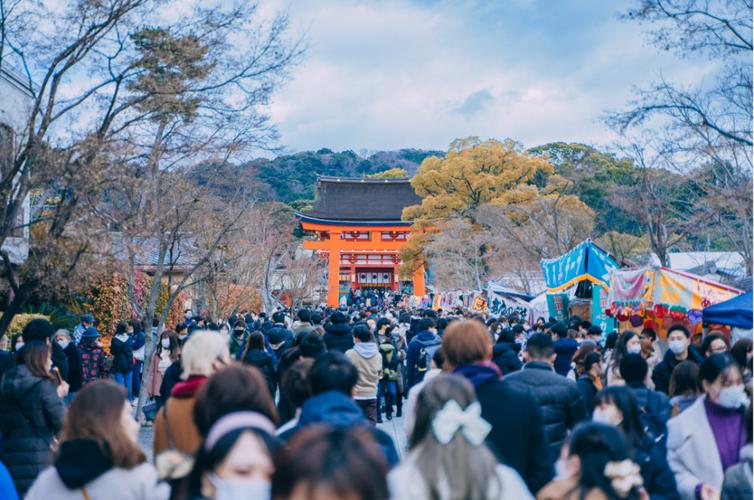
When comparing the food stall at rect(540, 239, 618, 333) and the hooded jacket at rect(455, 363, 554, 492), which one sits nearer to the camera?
the hooded jacket at rect(455, 363, 554, 492)

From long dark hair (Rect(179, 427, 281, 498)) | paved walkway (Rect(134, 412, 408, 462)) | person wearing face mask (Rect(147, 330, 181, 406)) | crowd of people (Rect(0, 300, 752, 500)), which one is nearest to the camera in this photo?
crowd of people (Rect(0, 300, 752, 500))

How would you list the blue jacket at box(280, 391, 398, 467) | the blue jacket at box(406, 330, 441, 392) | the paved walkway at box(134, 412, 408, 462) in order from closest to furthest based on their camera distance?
1. the blue jacket at box(280, 391, 398, 467)
2. the paved walkway at box(134, 412, 408, 462)
3. the blue jacket at box(406, 330, 441, 392)

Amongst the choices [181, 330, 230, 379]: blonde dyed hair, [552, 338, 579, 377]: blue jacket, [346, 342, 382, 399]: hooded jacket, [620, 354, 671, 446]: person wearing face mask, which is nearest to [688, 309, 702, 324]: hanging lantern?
[552, 338, 579, 377]: blue jacket

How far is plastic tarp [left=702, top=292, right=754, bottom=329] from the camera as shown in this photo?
756 centimetres

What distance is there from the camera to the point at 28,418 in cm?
500

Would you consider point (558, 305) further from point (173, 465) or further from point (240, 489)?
point (240, 489)

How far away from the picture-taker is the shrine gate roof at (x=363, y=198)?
52594 mm

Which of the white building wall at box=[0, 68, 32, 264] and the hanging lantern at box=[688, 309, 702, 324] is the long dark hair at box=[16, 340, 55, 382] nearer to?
the white building wall at box=[0, 68, 32, 264]

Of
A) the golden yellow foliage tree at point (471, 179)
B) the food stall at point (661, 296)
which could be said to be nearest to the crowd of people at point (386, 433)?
the food stall at point (661, 296)

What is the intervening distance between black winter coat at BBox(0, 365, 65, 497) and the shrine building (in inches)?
1634

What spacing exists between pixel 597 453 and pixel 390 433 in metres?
7.56

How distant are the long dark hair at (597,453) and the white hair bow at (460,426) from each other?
1.96 feet

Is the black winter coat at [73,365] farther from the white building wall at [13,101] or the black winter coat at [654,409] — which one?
the black winter coat at [654,409]

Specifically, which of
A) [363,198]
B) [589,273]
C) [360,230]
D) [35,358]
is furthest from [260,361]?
[363,198]
